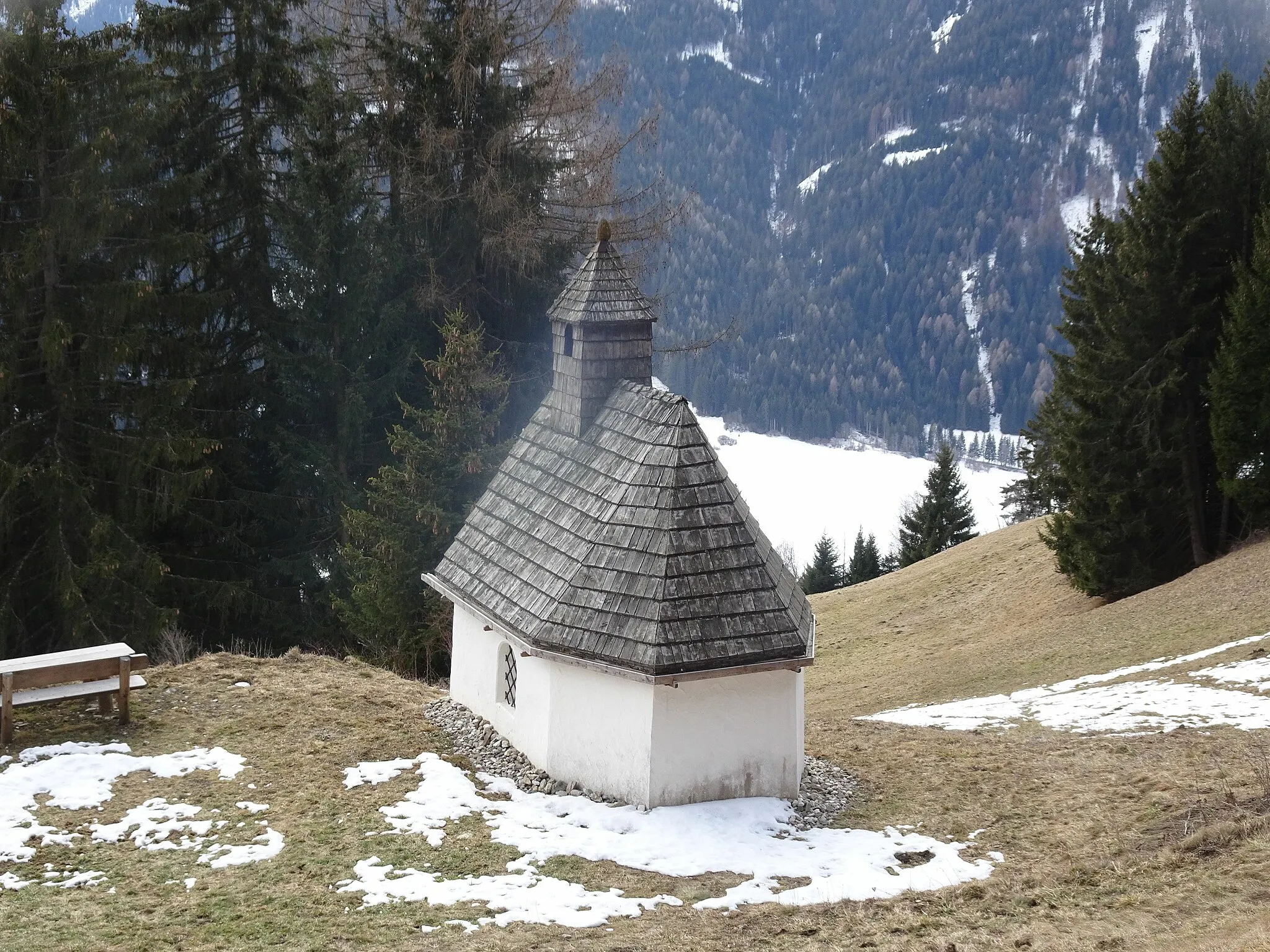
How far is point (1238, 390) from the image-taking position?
24.3 metres

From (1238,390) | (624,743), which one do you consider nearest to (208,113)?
(624,743)

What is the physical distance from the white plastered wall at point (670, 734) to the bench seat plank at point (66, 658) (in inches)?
209

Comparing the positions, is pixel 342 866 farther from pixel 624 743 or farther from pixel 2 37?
pixel 2 37

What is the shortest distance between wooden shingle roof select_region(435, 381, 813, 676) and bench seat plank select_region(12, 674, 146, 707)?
4354mm

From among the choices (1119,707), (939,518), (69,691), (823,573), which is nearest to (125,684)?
(69,691)

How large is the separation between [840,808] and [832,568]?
158ft

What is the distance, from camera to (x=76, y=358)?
23719 millimetres

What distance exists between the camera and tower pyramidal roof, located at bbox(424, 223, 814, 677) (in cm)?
1252

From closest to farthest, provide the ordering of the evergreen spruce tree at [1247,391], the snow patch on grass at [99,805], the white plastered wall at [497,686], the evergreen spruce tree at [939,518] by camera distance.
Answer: the snow patch on grass at [99,805]
the white plastered wall at [497,686]
the evergreen spruce tree at [1247,391]
the evergreen spruce tree at [939,518]

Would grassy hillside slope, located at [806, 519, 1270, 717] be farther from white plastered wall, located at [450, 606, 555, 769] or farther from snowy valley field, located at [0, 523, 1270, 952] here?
white plastered wall, located at [450, 606, 555, 769]

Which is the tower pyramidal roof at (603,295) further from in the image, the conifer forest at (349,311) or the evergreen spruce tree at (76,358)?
the evergreen spruce tree at (76,358)

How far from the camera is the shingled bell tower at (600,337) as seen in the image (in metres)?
15.3

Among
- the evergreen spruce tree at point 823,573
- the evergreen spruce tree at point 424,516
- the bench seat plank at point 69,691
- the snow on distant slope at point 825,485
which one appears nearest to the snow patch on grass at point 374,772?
the bench seat plank at point 69,691

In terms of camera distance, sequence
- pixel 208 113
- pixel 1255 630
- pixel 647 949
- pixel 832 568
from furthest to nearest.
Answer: pixel 832 568
pixel 208 113
pixel 1255 630
pixel 647 949
